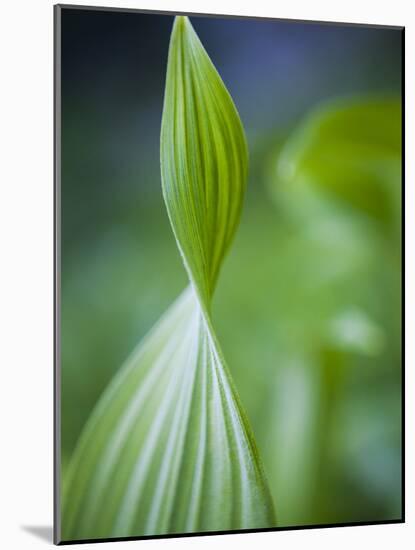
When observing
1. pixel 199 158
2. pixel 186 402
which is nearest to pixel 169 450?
pixel 186 402

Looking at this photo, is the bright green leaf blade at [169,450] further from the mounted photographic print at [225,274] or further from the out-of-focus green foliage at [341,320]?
the out-of-focus green foliage at [341,320]

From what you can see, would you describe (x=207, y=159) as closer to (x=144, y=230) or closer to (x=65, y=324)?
(x=144, y=230)

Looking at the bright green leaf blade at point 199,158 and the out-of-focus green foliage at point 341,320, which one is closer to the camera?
the bright green leaf blade at point 199,158

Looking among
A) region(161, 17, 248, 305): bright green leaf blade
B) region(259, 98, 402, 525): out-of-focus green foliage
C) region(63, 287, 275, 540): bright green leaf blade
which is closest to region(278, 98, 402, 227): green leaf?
region(259, 98, 402, 525): out-of-focus green foliage

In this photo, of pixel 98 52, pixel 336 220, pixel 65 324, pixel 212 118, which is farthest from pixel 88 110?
Result: pixel 336 220

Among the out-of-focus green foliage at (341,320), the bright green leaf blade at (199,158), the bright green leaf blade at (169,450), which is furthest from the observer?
the out-of-focus green foliage at (341,320)

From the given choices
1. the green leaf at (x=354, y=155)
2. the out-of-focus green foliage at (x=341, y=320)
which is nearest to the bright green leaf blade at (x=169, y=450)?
the out-of-focus green foliage at (x=341, y=320)

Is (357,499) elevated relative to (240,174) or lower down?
lower down
